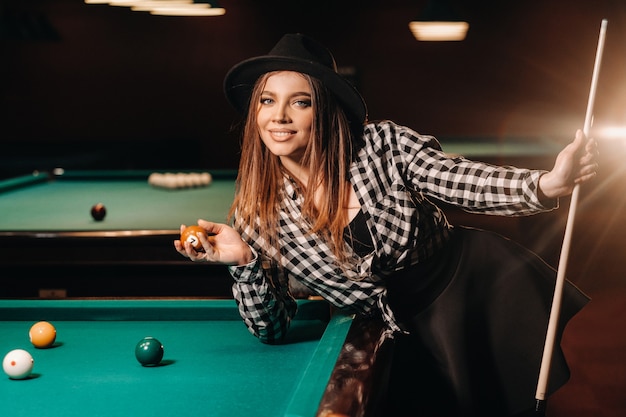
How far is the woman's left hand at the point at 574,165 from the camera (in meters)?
1.73

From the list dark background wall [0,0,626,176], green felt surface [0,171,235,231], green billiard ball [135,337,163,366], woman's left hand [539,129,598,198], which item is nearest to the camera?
woman's left hand [539,129,598,198]

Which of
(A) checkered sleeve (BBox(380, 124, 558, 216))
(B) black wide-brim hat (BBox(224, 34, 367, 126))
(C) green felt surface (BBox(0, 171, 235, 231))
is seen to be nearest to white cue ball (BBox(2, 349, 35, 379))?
(B) black wide-brim hat (BBox(224, 34, 367, 126))

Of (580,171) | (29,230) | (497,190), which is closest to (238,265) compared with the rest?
(497,190)

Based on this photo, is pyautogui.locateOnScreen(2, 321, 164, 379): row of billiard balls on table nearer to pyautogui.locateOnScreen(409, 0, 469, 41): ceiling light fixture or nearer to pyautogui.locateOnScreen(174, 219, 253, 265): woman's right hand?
pyautogui.locateOnScreen(174, 219, 253, 265): woman's right hand

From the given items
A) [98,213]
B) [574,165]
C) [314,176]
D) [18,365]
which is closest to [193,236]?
[314,176]

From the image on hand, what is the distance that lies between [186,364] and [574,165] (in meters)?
1.00

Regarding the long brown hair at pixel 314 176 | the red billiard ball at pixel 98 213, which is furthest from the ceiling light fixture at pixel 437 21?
the long brown hair at pixel 314 176

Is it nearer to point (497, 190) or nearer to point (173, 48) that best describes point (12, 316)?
point (497, 190)

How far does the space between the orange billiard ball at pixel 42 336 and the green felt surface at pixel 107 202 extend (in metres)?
1.43

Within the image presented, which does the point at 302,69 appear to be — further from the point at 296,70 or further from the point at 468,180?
the point at 468,180

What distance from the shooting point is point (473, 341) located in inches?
86.0

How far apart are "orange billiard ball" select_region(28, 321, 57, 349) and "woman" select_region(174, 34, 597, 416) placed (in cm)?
44

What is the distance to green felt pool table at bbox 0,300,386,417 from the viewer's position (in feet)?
5.19

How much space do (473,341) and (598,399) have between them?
176 cm
